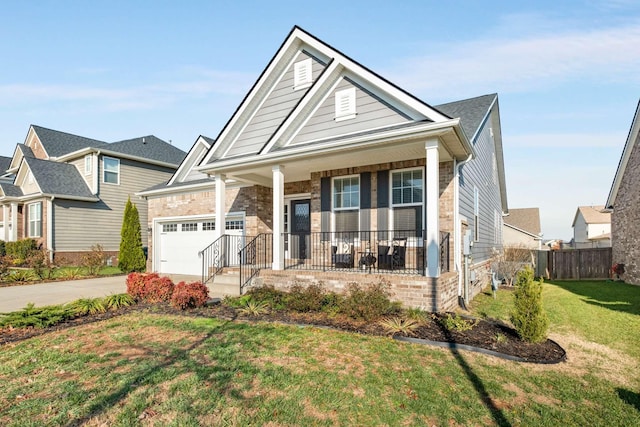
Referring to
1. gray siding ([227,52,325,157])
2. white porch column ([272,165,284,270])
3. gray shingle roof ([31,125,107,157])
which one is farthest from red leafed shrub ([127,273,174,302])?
gray shingle roof ([31,125,107,157])

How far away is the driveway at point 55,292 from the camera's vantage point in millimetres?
9078

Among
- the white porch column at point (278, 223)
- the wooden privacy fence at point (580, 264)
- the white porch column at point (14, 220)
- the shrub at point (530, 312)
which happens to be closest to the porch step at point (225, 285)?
the white porch column at point (278, 223)

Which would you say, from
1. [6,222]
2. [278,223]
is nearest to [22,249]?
[6,222]

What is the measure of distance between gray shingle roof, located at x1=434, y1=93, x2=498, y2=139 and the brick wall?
6692 mm

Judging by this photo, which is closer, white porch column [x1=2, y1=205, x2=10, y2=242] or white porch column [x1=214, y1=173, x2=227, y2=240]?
white porch column [x1=214, y1=173, x2=227, y2=240]

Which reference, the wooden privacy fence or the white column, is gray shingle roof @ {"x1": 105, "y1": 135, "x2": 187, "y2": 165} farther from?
the wooden privacy fence

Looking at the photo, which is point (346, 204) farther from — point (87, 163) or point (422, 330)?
point (87, 163)

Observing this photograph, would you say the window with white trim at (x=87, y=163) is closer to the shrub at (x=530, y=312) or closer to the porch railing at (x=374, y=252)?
the porch railing at (x=374, y=252)

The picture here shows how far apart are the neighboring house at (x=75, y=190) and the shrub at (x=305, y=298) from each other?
1610cm

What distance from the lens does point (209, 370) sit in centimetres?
431

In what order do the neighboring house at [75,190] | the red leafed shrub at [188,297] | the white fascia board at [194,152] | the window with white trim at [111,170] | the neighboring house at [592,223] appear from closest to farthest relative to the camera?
the red leafed shrub at [188,297]
the white fascia board at [194,152]
the neighboring house at [75,190]
the window with white trim at [111,170]
the neighboring house at [592,223]

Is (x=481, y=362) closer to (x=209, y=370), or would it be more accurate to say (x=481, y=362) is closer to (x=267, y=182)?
(x=209, y=370)

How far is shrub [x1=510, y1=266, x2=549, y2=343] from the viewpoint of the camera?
212 inches

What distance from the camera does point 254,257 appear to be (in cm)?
1112
